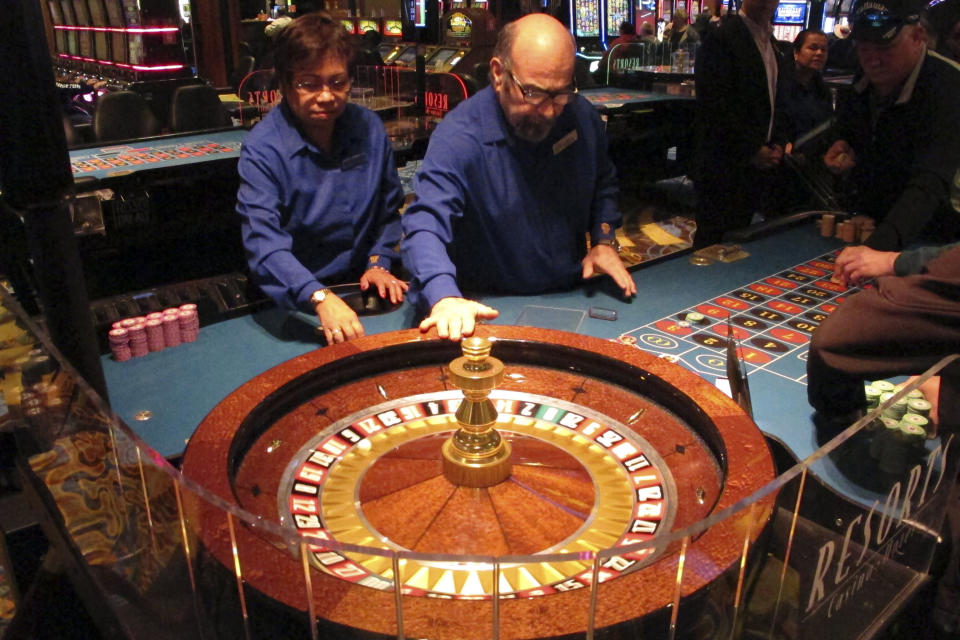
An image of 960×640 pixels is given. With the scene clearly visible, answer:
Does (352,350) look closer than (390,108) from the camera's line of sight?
Yes

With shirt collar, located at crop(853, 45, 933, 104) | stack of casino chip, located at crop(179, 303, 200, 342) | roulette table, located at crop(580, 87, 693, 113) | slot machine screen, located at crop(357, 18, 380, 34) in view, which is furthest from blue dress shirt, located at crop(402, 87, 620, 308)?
slot machine screen, located at crop(357, 18, 380, 34)

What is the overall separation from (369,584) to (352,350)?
29.2 inches

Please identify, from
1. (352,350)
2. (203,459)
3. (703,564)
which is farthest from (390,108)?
(703,564)

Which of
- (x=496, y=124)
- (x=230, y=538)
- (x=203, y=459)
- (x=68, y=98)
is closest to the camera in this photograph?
(x=230, y=538)

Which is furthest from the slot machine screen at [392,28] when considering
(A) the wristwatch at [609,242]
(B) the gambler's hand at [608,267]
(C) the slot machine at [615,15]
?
(B) the gambler's hand at [608,267]

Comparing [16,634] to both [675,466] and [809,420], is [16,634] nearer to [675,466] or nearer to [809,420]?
[675,466]

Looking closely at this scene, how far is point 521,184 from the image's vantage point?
225 centimetres

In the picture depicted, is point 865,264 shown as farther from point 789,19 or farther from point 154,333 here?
point 789,19

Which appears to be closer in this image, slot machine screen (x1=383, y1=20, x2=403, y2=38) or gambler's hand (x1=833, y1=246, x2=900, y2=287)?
gambler's hand (x1=833, y1=246, x2=900, y2=287)

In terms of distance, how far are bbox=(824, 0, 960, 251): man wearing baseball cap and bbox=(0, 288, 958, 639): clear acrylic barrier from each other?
1.46 metres

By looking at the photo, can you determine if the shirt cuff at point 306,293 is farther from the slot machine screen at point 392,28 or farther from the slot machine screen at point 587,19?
the slot machine screen at point 587,19

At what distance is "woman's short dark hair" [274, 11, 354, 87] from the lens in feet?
6.97

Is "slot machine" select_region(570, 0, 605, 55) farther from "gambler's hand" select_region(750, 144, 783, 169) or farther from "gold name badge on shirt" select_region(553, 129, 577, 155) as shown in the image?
"gold name badge on shirt" select_region(553, 129, 577, 155)

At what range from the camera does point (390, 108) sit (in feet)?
18.8
